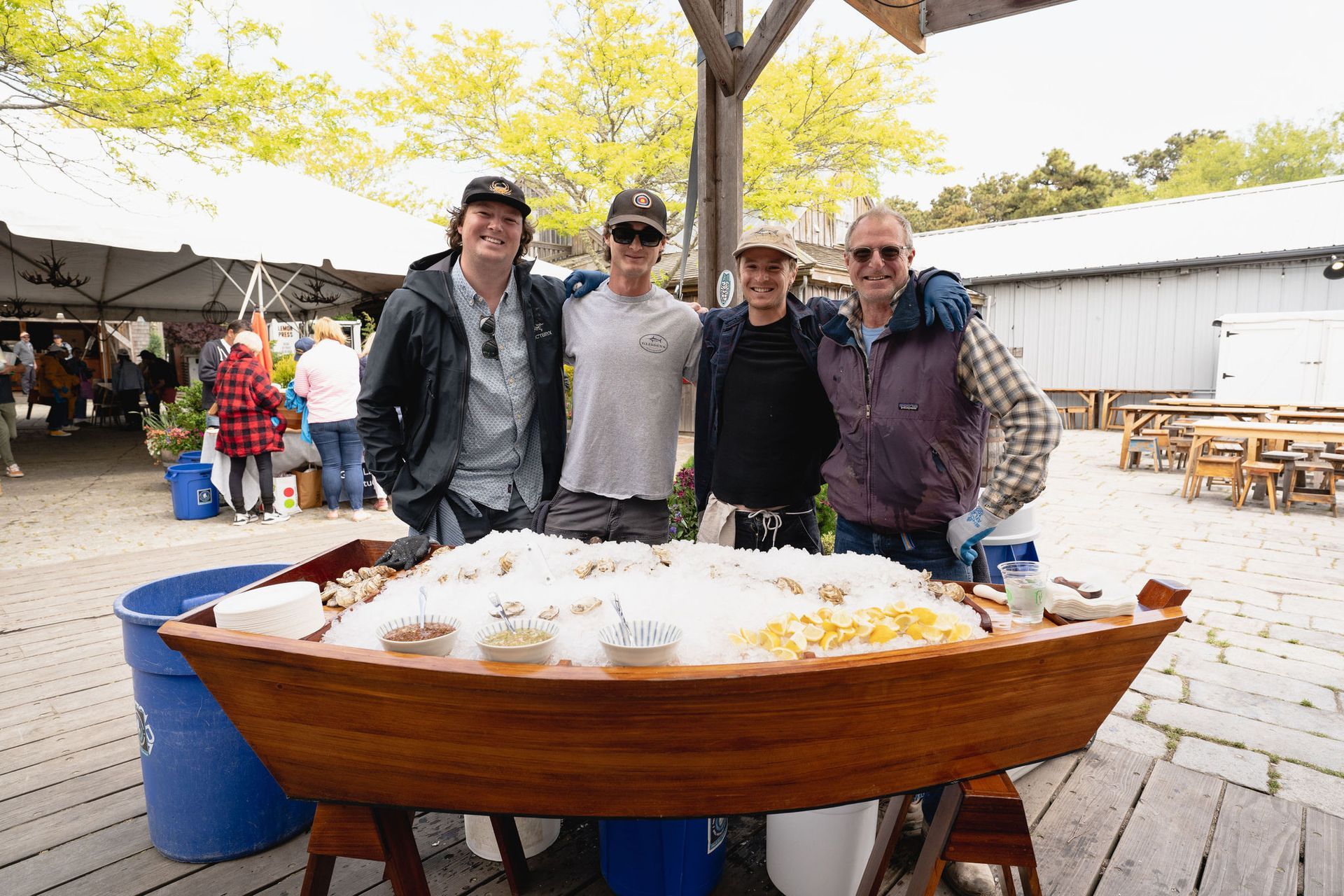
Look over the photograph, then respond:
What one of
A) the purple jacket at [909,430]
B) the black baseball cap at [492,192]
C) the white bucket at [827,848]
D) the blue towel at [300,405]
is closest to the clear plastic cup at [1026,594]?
the purple jacket at [909,430]

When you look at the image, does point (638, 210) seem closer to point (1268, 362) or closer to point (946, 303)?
point (946, 303)

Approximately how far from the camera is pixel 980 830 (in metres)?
1.57

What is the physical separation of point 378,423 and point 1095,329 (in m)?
18.7

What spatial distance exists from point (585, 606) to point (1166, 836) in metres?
2.29

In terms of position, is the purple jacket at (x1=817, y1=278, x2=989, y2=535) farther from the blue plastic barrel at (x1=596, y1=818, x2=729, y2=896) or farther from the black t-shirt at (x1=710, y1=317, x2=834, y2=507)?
the blue plastic barrel at (x1=596, y1=818, x2=729, y2=896)

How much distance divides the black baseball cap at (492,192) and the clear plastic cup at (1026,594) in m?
1.97

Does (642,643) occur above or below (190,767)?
above

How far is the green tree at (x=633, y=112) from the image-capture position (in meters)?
12.9

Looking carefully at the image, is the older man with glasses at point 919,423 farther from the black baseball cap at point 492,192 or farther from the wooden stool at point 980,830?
the black baseball cap at point 492,192

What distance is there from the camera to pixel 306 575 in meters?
2.10

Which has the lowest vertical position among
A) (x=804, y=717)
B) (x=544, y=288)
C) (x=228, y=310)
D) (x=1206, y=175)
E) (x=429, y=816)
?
(x=429, y=816)

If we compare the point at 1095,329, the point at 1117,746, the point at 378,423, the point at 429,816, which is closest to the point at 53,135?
the point at 378,423

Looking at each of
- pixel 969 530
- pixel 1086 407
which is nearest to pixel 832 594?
pixel 969 530

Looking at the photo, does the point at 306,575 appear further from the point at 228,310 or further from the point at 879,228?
the point at 228,310
